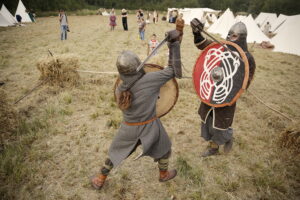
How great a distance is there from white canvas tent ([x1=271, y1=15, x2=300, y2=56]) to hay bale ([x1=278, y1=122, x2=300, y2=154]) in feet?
29.6

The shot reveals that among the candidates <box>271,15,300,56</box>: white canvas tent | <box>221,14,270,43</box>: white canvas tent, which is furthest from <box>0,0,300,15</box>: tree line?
<box>271,15,300,56</box>: white canvas tent

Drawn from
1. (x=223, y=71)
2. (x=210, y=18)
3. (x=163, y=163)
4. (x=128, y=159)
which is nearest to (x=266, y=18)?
(x=210, y=18)

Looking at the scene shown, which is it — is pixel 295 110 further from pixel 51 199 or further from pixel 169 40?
pixel 51 199

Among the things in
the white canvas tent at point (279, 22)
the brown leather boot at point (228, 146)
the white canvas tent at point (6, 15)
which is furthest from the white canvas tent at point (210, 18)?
the brown leather boot at point (228, 146)

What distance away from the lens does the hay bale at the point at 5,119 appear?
3068mm

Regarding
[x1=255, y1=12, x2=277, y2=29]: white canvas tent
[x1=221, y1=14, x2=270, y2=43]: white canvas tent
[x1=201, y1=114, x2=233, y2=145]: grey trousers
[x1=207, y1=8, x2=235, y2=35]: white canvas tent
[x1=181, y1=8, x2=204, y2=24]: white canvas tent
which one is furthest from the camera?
[x1=181, y1=8, x2=204, y2=24]: white canvas tent

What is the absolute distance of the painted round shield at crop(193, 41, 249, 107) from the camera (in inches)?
83.9

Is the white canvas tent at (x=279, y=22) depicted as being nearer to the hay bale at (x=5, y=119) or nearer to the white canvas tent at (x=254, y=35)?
the white canvas tent at (x=254, y=35)

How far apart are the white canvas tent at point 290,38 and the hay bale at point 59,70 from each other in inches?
422

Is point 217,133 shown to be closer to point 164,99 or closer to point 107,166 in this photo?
point 164,99

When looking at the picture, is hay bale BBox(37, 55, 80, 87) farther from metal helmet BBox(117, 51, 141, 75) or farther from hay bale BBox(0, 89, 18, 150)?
metal helmet BBox(117, 51, 141, 75)

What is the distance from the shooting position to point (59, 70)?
4.87 meters

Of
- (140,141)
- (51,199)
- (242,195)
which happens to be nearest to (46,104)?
(51,199)

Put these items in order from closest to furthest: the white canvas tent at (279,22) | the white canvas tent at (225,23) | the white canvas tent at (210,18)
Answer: the white canvas tent at (225,23) < the white canvas tent at (279,22) < the white canvas tent at (210,18)
